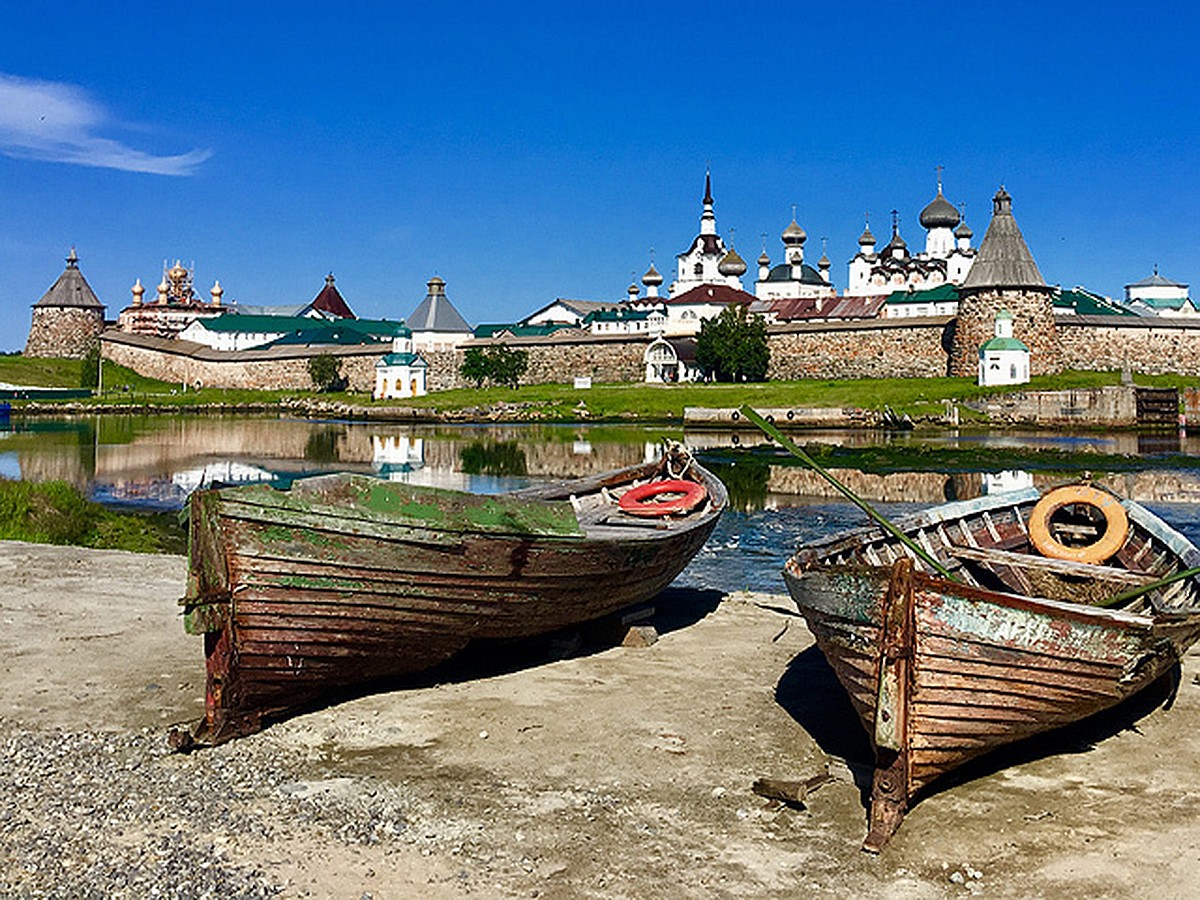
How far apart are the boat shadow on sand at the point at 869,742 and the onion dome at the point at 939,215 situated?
101 m

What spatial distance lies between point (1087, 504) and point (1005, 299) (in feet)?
201

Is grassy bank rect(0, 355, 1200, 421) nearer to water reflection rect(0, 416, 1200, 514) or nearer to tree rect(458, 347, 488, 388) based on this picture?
tree rect(458, 347, 488, 388)

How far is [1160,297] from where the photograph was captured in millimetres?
114500

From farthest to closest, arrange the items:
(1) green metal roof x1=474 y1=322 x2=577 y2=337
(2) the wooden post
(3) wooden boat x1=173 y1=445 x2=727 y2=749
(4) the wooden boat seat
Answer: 1. (1) green metal roof x1=474 y1=322 x2=577 y2=337
2. (4) the wooden boat seat
3. (3) wooden boat x1=173 y1=445 x2=727 y2=749
4. (2) the wooden post

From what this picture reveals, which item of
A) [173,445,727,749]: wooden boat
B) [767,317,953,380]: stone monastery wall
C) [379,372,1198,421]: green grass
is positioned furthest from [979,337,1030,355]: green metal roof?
[173,445,727,749]: wooden boat

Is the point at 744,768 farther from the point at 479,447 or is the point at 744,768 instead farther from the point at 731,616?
the point at 479,447

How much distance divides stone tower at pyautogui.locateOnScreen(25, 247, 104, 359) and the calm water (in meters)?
57.7

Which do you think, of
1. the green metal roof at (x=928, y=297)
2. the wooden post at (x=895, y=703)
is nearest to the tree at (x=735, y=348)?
the green metal roof at (x=928, y=297)

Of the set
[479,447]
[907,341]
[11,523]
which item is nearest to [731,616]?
[11,523]

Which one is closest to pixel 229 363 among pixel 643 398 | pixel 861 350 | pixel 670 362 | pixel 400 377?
pixel 400 377

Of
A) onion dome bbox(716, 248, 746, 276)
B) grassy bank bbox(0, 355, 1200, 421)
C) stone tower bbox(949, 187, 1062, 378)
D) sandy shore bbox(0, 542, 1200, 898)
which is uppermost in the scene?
onion dome bbox(716, 248, 746, 276)

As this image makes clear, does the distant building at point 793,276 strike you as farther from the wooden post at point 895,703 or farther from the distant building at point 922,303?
the wooden post at point 895,703

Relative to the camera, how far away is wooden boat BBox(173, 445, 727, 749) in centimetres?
779

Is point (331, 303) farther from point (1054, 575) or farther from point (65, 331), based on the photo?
point (1054, 575)
